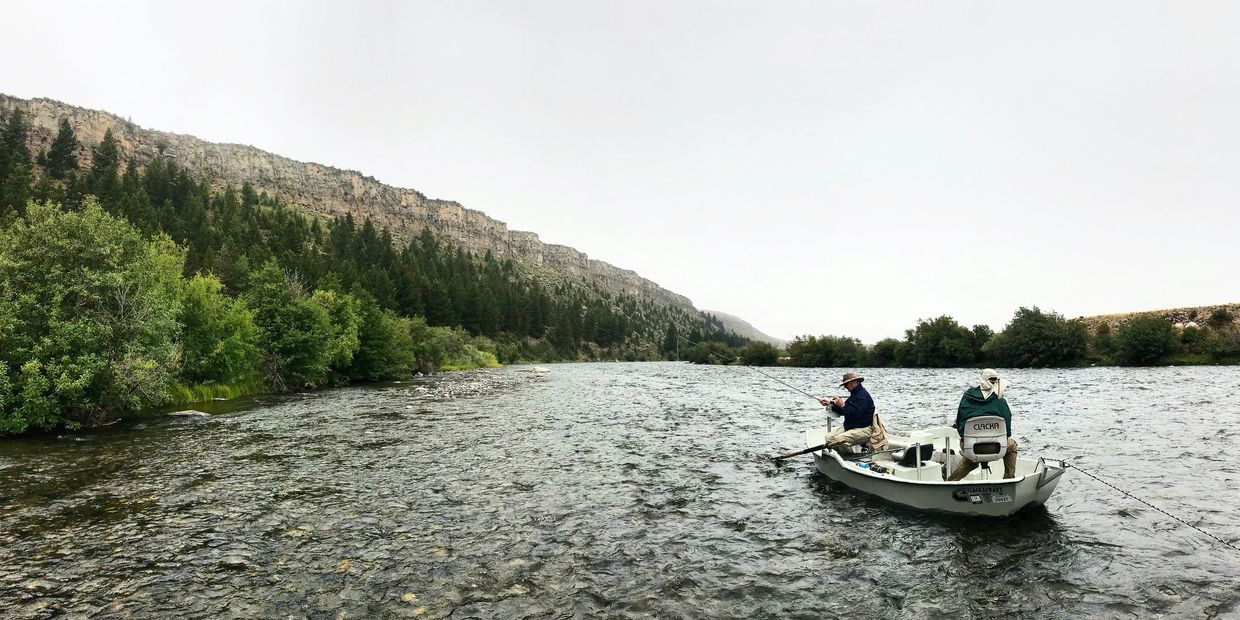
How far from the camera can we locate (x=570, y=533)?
38.5ft

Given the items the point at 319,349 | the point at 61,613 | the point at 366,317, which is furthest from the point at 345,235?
the point at 61,613

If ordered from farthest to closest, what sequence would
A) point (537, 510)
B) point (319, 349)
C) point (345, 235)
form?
point (345, 235)
point (319, 349)
point (537, 510)

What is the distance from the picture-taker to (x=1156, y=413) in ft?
87.1

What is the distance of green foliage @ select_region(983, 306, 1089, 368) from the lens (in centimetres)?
7125

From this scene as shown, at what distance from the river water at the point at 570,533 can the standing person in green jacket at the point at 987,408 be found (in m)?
1.13

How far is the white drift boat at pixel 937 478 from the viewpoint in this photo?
38.2 feet

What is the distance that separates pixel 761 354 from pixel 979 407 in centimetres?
10169

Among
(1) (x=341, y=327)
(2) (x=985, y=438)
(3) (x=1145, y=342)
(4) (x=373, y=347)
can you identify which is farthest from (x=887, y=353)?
(2) (x=985, y=438)

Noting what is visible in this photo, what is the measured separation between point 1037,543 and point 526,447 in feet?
51.6

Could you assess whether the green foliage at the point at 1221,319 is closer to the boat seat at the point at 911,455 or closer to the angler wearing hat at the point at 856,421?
the boat seat at the point at 911,455

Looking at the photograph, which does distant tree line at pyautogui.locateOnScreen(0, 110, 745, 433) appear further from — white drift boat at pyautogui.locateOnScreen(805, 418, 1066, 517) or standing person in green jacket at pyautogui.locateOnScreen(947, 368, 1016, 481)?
standing person in green jacket at pyautogui.locateOnScreen(947, 368, 1016, 481)

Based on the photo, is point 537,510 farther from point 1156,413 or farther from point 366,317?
point 366,317

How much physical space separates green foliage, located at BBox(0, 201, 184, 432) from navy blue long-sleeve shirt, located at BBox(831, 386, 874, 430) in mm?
27819

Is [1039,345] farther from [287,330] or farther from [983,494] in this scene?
[287,330]
